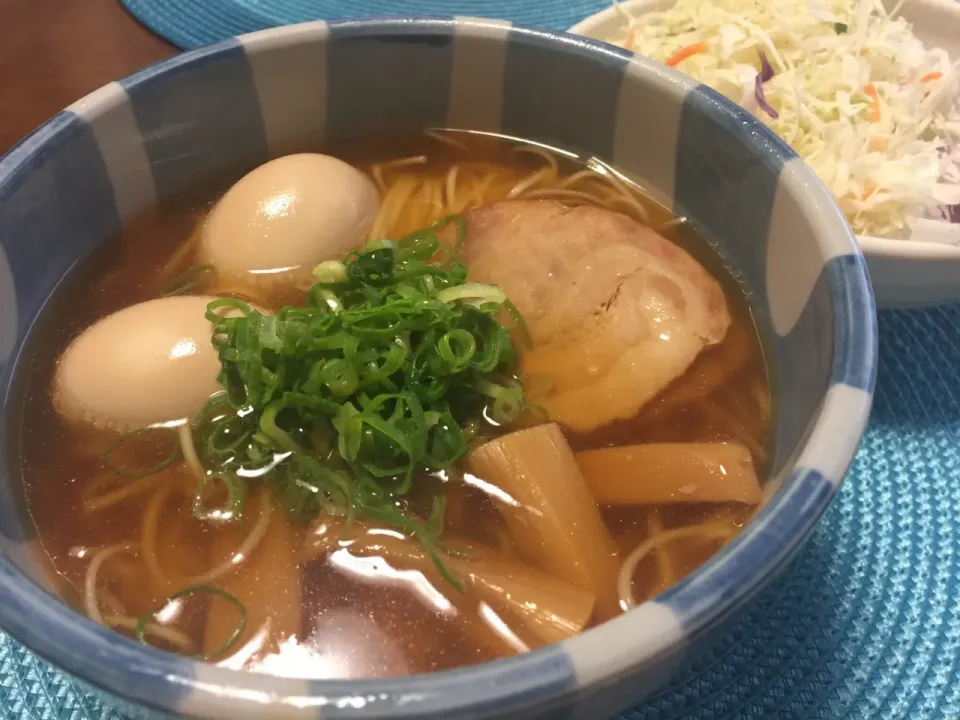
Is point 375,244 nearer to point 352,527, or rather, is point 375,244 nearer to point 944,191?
point 352,527

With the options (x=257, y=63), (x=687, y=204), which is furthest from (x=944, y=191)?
(x=257, y=63)

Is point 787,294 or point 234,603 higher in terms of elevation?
point 787,294

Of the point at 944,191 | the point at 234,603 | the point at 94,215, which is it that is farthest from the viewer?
the point at 944,191

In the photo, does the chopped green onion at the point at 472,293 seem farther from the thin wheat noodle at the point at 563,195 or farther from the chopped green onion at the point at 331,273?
the thin wheat noodle at the point at 563,195

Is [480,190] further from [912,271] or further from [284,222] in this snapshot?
[912,271]

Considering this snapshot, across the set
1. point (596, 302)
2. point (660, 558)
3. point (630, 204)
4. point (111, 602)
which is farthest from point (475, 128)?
point (111, 602)

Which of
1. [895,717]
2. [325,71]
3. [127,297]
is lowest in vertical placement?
[895,717]

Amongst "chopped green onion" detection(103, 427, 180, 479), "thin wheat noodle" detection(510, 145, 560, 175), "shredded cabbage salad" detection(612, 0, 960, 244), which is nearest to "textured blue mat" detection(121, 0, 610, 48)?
"shredded cabbage salad" detection(612, 0, 960, 244)
